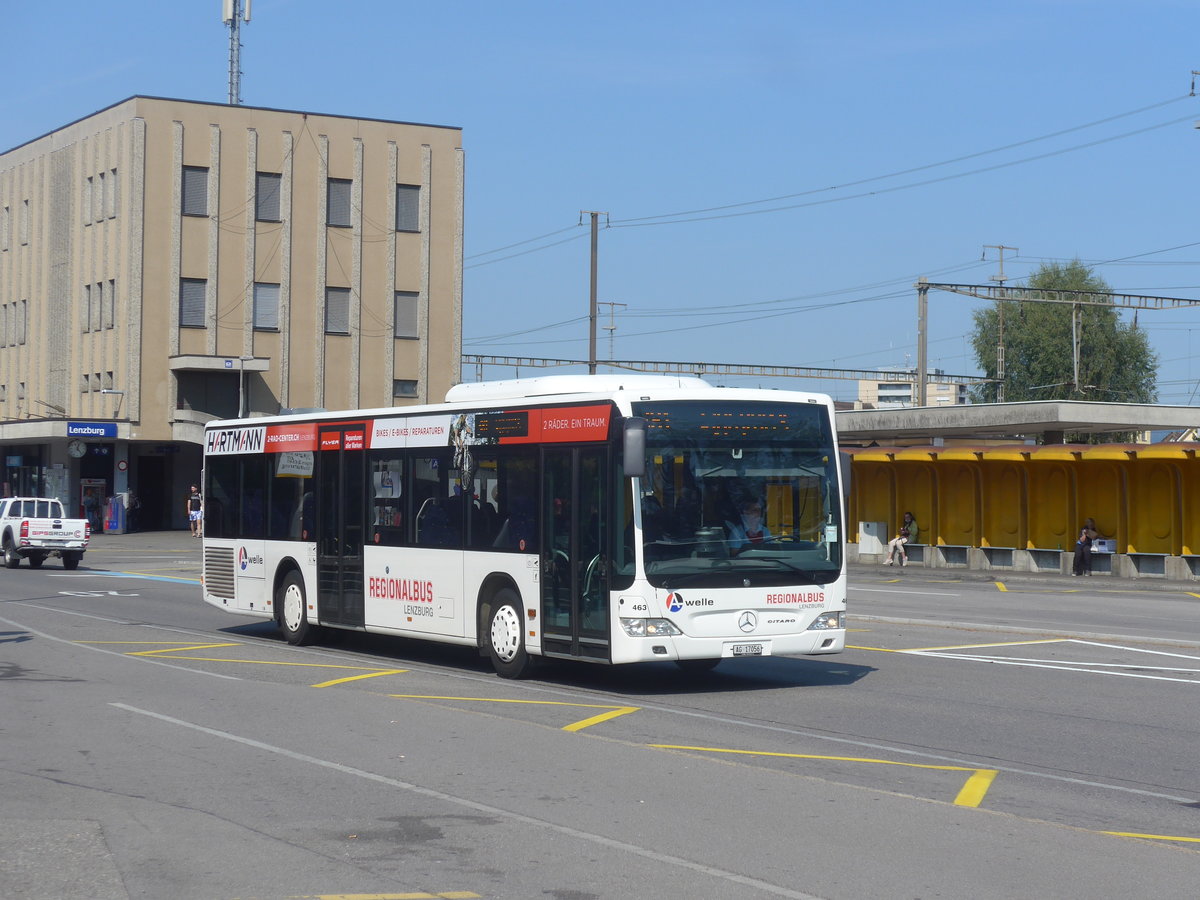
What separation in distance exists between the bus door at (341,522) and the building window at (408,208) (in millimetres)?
46792

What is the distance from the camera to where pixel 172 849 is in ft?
24.4

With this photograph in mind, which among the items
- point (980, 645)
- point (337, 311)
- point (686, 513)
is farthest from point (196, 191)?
point (686, 513)

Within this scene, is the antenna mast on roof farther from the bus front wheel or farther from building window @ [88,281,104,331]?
the bus front wheel

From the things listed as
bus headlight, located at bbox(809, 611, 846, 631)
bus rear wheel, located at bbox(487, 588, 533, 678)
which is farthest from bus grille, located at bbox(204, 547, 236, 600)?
bus headlight, located at bbox(809, 611, 846, 631)

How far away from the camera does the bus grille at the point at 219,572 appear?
20.0 m

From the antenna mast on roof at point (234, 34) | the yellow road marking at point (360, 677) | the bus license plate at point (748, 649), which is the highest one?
the antenna mast on roof at point (234, 34)

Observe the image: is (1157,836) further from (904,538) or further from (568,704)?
(904,538)

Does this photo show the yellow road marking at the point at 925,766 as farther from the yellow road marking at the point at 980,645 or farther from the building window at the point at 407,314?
the building window at the point at 407,314

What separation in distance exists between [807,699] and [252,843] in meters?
6.79

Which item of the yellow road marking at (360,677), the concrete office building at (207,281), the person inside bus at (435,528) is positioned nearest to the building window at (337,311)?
the concrete office building at (207,281)

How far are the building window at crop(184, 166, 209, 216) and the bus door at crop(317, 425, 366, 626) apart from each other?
4390 centimetres

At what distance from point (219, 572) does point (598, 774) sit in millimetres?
11972

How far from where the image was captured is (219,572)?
20250 mm

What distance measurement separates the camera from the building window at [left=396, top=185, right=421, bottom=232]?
63.4 m
